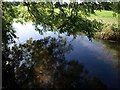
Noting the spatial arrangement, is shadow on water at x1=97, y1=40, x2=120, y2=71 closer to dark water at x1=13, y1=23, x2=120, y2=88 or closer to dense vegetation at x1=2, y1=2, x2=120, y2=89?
dark water at x1=13, y1=23, x2=120, y2=88

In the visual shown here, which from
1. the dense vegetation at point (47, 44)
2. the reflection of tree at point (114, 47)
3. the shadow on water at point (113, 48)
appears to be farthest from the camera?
the reflection of tree at point (114, 47)

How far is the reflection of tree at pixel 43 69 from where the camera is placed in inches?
332

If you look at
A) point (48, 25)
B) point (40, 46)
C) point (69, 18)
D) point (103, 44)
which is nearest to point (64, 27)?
point (69, 18)

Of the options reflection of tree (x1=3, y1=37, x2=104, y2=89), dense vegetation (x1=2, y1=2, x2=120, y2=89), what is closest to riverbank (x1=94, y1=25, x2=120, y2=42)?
reflection of tree (x1=3, y1=37, x2=104, y2=89)

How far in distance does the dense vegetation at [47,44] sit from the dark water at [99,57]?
20.1 inches

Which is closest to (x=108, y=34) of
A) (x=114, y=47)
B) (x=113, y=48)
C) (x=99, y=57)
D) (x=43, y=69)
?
(x=114, y=47)

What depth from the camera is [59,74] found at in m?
9.56

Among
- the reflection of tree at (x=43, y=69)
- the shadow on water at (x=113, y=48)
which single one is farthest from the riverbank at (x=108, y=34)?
the reflection of tree at (x=43, y=69)

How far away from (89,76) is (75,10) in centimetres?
287

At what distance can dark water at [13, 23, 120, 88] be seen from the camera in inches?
385

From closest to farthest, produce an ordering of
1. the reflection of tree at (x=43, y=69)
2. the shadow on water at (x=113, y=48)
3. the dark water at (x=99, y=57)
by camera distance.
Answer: the reflection of tree at (x=43, y=69) → the dark water at (x=99, y=57) → the shadow on water at (x=113, y=48)

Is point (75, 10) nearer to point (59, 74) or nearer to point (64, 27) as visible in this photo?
point (64, 27)

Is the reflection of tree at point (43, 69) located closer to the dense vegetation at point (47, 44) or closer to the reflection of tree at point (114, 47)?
the dense vegetation at point (47, 44)

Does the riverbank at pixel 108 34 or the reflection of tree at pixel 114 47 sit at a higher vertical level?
the riverbank at pixel 108 34
